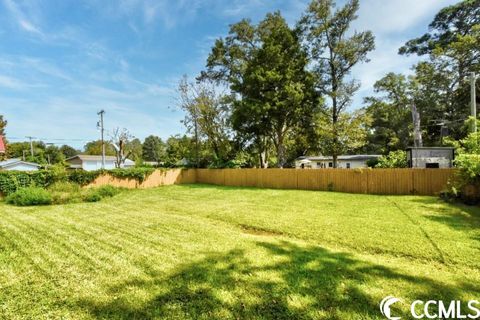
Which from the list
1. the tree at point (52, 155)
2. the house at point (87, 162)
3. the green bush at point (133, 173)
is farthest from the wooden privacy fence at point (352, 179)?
the tree at point (52, 155)

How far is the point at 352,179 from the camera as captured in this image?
12727 mm

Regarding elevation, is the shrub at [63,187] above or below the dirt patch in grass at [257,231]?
above

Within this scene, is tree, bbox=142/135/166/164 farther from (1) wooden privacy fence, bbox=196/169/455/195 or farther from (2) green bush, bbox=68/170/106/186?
(1) wooden privacy fence, bbox=196/169/455/195

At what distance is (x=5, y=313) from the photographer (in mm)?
2717

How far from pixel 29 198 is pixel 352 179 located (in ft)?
48.5

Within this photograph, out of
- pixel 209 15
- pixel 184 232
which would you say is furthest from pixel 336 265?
pixel 209 15

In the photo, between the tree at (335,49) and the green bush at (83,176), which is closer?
the green bush at (83,176)

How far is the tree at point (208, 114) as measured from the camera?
20.6 metres

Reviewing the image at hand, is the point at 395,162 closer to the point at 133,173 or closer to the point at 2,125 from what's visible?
the point at 133,173

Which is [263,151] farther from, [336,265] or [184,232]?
[336,265]

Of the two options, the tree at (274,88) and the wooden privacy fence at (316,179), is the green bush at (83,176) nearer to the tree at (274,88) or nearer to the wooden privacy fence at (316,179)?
the wooden privacy fence at (316,179)

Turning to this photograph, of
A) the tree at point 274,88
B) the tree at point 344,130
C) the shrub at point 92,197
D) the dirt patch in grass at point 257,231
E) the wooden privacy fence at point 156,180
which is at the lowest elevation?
the dirt patch in grass at point 257,231

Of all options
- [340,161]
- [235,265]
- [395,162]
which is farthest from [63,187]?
[340,161]

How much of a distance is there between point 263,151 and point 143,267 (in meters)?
18.7
